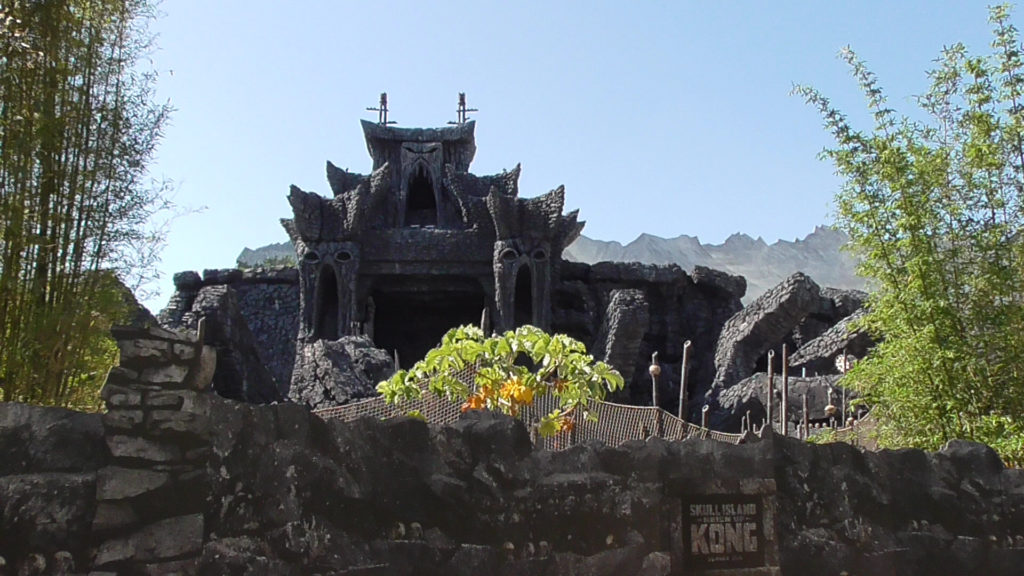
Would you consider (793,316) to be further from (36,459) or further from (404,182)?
(36,459)

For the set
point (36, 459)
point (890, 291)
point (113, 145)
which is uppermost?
point (113, 145)

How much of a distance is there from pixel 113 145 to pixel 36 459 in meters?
3.00

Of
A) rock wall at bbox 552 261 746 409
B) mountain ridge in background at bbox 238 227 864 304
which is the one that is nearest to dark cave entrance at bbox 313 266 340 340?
rock wall at bbox 552 261 746 409

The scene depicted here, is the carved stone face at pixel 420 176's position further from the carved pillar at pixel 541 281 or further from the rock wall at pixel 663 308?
the rock wall at pixel 663 308

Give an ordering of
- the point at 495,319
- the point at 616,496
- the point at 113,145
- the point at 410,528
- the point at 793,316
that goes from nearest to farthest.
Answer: the point at 410,528, the point at 616,496, the point at 113,145, the point at 793,316, the point at 495,319

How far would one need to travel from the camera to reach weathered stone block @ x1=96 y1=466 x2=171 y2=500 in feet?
12.6

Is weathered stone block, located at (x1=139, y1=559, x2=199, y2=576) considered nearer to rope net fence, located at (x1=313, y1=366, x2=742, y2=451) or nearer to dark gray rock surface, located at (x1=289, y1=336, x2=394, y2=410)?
rope net fence, located at (x1=313, y1=366, x2=742, y2=451)

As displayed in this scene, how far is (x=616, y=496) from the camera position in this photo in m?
4.87

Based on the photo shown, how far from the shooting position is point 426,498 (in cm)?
443

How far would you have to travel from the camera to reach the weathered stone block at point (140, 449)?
12.8 feet

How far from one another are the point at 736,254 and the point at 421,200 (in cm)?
8077

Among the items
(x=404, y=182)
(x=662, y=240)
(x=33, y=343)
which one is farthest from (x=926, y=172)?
(x=662, y=240)

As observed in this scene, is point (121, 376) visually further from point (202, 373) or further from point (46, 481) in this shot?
point (46, 481)

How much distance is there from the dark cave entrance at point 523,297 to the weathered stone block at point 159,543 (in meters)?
18.0
